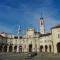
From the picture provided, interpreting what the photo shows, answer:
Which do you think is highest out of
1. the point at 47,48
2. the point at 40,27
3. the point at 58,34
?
the point at 40,27

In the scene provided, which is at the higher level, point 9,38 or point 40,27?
point 40,27

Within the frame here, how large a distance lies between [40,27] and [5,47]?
2986 centimetres

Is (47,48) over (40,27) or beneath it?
beneath

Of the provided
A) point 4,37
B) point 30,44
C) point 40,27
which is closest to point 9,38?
point 4,37

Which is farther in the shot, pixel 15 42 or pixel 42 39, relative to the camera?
pixel 15 42

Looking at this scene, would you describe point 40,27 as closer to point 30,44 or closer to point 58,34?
point 30,44

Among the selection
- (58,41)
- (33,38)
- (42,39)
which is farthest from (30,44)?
(58,41)

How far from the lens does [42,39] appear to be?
292 ft

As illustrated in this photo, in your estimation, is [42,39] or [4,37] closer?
[42,39]

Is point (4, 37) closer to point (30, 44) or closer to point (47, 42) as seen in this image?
point (30, 44)

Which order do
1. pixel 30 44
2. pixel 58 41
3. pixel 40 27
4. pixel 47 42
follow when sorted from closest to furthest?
pixel 58 41 < pixel 47 42 < pixel 30 44 < pixel 40 27

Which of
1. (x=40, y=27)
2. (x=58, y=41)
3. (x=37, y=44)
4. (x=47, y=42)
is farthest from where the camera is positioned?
(x=40, y=27)

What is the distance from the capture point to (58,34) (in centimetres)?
6762

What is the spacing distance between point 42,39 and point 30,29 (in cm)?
1817
